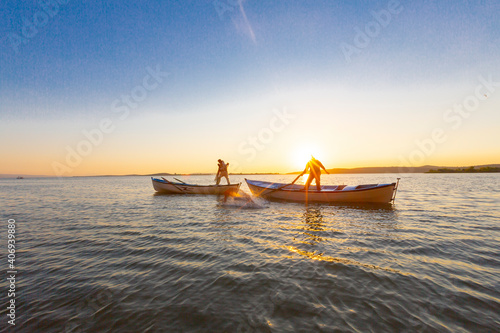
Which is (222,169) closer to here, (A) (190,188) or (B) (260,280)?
(A) (190,188)

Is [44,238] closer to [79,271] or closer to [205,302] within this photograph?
[79,271]

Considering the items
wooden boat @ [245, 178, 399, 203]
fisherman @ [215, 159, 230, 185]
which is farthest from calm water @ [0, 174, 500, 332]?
fisherman @ [215, 159, 230, 185]

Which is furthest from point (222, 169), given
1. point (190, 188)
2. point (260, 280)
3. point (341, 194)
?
point (260, 280)

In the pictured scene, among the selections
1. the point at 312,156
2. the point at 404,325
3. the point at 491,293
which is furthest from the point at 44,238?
the point at 312,156

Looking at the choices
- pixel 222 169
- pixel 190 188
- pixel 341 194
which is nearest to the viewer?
pixel 341 194

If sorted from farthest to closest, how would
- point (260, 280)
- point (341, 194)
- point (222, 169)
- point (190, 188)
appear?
point (190, 188)
point (222, 169)
point (341, 194)
point (260, 280)

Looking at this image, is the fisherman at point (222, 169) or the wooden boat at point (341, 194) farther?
the fisherman at point (222, 169)

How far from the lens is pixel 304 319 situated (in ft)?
11.6

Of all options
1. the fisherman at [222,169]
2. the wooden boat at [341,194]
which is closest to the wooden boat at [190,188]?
the fisherman at [222,169]

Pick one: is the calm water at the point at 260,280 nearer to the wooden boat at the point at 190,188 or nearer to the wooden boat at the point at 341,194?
the wooden boat at the point at 341,194

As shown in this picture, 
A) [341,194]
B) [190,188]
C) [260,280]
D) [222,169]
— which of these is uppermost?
[222,169]

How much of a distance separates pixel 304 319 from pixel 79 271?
5926 millimetres

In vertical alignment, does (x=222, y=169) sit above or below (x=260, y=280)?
above

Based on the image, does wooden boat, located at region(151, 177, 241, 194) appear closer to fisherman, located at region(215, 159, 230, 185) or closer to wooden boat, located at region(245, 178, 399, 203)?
fisherman, located at region(215, 159, 230, 185)
